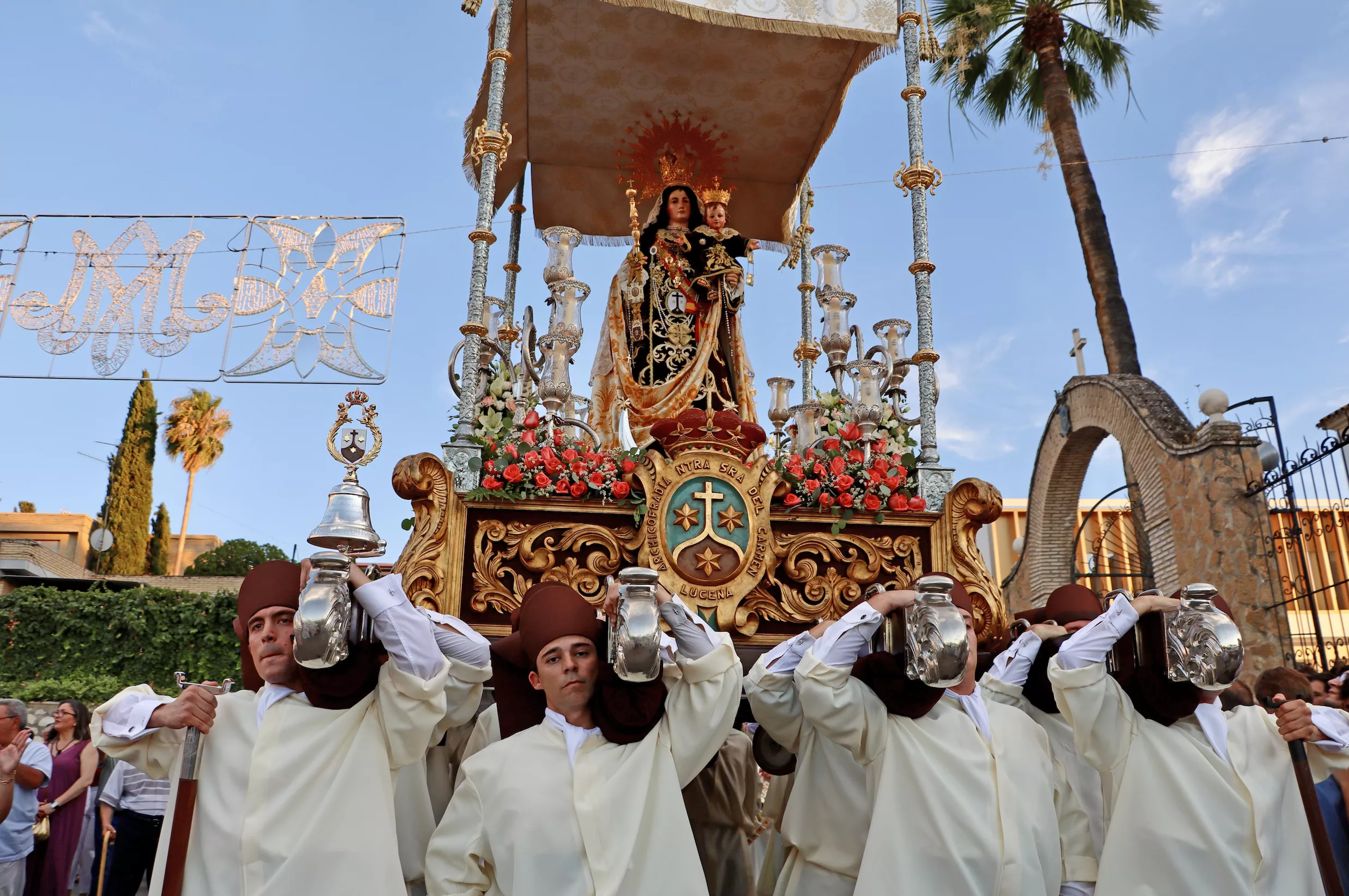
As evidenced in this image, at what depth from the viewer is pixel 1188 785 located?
3.11 m

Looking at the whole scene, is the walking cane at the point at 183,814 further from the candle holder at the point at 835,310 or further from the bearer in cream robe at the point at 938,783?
the candle holder at the point at 835,310

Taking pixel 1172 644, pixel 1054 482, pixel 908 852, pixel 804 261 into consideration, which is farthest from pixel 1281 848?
pixel 1054 482

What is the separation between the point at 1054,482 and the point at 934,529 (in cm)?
751

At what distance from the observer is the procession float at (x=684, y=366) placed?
512cm

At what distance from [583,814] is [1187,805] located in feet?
6.21

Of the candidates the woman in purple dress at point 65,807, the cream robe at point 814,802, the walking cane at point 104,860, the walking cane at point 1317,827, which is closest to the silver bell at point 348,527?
the cream robe at point 814,802

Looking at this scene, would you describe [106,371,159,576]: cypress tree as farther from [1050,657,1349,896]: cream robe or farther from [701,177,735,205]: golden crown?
[1050,657,1349,896]: cream robe

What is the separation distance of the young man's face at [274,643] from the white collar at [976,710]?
6.67 feet

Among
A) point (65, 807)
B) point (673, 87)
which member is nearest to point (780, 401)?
point (673, 87)

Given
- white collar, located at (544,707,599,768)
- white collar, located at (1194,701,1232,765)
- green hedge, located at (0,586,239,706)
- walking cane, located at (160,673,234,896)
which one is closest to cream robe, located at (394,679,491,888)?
white collar, located at (544,707,599,768)

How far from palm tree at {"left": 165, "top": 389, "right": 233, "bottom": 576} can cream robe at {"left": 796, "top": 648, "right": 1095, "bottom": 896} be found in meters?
36.5

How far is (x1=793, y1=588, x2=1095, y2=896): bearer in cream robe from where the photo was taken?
2.84 meters

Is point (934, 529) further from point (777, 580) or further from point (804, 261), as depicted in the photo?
point (804, 261)

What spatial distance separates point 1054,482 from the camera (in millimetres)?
12148
